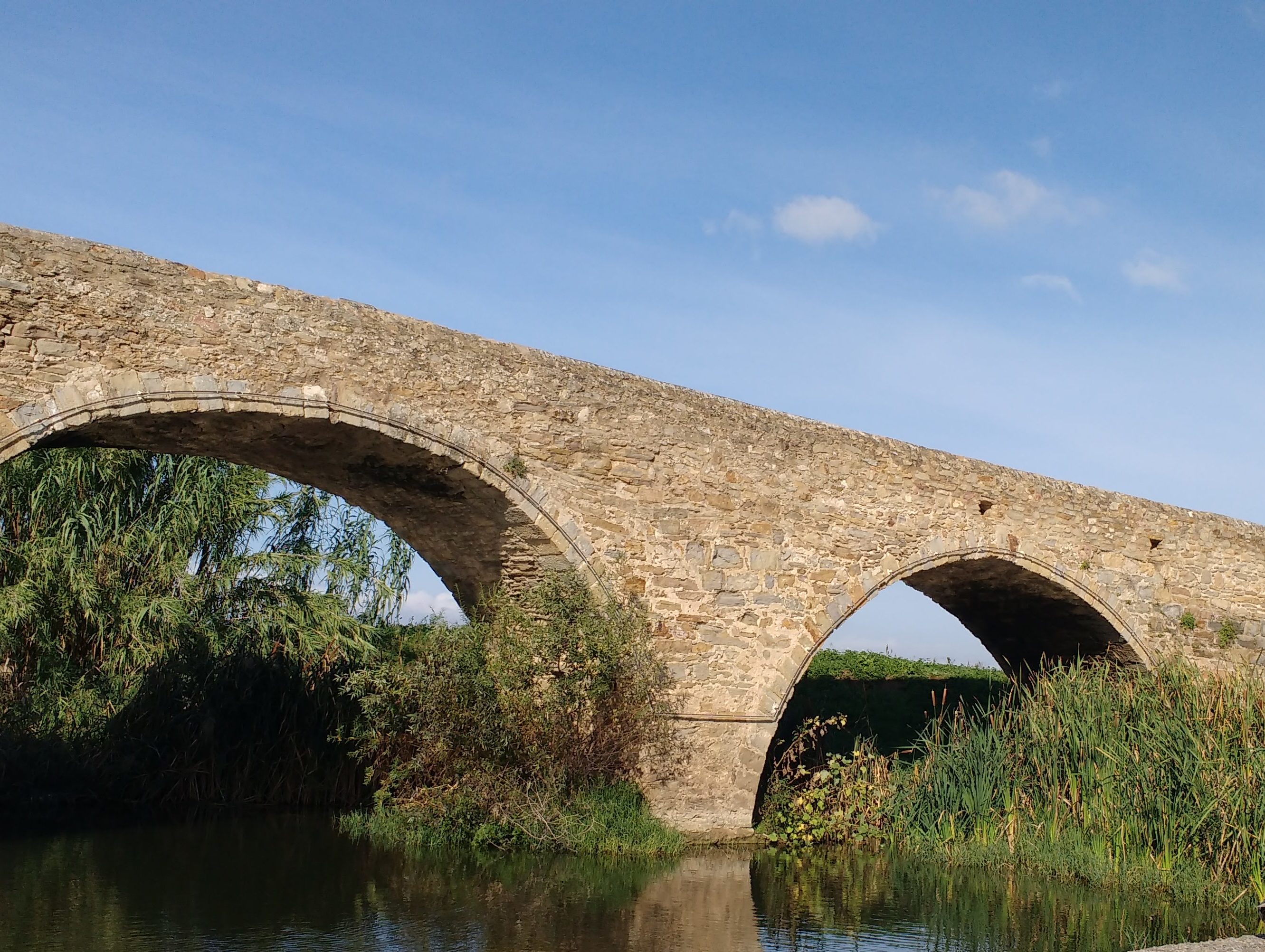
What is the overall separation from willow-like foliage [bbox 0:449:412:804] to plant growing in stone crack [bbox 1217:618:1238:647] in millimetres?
7954

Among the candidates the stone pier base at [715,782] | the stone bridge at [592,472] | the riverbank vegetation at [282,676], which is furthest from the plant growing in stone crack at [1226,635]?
the riverbank vegetation at [282,676]

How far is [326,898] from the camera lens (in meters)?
6.41

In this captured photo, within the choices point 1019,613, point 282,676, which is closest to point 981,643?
point 1019,613

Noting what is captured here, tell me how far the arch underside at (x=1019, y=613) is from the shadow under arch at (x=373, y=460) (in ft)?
12.2

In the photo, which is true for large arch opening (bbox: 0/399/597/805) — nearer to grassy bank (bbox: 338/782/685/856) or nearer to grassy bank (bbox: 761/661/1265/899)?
grassy bank (bbox: 338/782/685/856)

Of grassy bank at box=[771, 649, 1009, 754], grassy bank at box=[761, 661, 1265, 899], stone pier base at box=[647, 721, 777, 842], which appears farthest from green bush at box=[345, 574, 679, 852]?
grassy bank at box=[771, 649, 1009, 754]

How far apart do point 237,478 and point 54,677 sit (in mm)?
2429

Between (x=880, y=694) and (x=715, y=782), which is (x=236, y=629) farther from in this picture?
(x=880, y=694)

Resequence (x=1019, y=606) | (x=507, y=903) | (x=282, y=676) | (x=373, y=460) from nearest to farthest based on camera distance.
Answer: (x=507, y=903) < (x=373, y=460) < (x=282, y=676) < (x=1019, y=606)

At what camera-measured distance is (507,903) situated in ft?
20.9

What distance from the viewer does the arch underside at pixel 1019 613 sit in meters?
10.9

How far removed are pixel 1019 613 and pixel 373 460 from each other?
22.2ft

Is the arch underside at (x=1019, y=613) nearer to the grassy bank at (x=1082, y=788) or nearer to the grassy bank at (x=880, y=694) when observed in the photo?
the grassy bank at (x=880, y=694)

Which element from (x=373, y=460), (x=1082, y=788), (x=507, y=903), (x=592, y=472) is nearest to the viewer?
(x=507, y=903)
